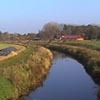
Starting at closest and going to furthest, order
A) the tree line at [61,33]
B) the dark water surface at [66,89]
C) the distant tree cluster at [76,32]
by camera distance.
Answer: the dark water surface at [66,89]
the distant tree cluster at [76,32]
the tree line at [61,33]

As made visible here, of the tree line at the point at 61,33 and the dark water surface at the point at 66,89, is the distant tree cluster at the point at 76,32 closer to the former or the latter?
the tree line at the point at 61,33

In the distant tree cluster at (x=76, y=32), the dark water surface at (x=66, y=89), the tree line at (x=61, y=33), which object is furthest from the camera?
A: the tree line at (x=61, y=33)

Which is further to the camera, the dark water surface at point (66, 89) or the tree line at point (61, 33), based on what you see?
the tree line at point (61, 33)

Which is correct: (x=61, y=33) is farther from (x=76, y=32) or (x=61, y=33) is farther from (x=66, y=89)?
(x=66, y=89)

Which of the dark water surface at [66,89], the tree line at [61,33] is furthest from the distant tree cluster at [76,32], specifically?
the dark water surface at [66,89]

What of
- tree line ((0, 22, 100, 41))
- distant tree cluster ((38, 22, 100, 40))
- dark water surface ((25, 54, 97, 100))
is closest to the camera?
dark water surface ((25, 54, 97, 100))

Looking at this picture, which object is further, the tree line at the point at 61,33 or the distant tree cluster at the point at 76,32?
the tree line at the point at 61,33

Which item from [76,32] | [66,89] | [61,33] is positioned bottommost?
[61,33]

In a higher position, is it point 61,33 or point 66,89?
point 66,89

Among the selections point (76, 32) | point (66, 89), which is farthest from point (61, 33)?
point (66, 89)

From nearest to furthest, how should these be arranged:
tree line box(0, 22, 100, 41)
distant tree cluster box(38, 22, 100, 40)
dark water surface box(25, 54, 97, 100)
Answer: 1. dark water surface box(25, 54, 97, 100)
2. distant tree cluster box(38, 22, 100, 40)
3. tree line box(0, 22, 100, 41)

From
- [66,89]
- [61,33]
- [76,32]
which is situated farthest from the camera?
[61,33]

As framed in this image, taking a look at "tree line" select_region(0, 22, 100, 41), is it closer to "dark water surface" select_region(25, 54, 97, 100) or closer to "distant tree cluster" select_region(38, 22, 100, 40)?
"distant tree cluster" select_region(38, 22, 100, 40)

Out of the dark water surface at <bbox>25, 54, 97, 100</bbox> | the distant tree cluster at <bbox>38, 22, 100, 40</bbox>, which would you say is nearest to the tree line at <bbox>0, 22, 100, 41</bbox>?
the distant tree cluster at <bbox>38, 22, 100, 40</bbox>
